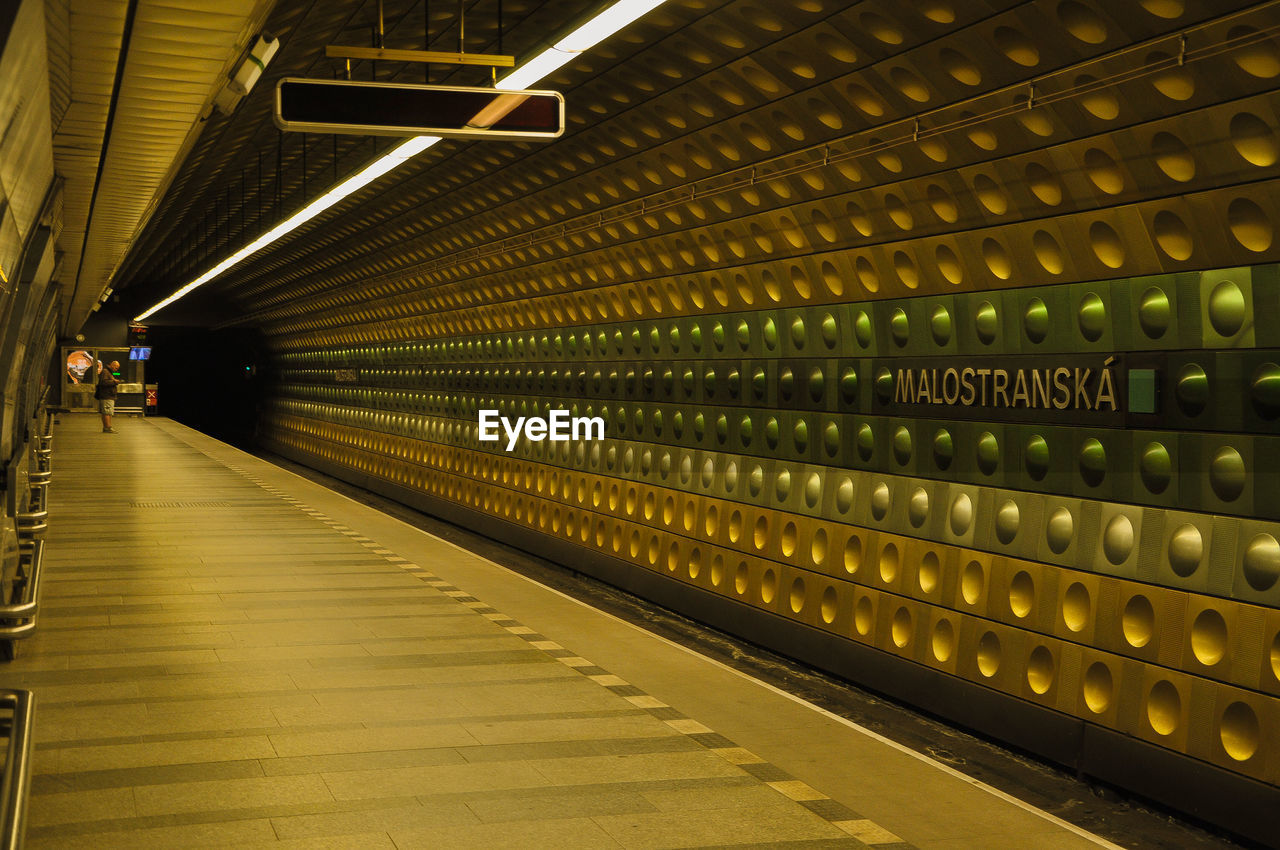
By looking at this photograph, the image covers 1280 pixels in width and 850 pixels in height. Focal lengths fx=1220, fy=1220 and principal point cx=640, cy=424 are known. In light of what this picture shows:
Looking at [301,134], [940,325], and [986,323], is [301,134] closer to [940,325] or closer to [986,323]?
[940,325]

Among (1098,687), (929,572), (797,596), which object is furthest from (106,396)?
(1098,687)

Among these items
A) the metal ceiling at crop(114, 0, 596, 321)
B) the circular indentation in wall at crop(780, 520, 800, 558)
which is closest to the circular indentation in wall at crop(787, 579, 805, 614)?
the circular indentation in wall at crop(780, 520, 800, 558)

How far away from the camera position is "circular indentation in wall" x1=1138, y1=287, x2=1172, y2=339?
5586 mm

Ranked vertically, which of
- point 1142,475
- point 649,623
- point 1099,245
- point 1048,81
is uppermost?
point 1048,81

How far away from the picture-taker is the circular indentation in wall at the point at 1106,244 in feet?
18.9

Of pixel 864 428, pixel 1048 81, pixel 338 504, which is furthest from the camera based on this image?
pixel 338 504

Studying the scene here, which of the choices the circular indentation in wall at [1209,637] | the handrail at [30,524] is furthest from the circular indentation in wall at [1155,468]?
the handrail at [30,524]

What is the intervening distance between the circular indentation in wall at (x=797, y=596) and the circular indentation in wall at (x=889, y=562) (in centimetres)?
102

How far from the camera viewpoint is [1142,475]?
19.0 feet

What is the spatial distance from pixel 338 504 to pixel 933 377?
9.44 meters

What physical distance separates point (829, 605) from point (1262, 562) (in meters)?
3.57

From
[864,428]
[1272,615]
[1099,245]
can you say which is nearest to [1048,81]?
[1099,245]

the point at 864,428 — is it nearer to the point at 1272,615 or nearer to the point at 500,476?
the point at 1272,615

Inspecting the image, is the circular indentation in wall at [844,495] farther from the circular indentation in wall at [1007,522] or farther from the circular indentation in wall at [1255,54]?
the circular indentation in wall at [1255,54]
